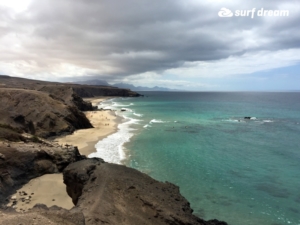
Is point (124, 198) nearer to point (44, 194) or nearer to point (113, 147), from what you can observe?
point (44, 194)

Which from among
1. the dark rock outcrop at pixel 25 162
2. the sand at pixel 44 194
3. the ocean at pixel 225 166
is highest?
the dark rock outcrop at pixel 25 162

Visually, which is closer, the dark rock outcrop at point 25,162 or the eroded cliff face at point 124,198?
the eroded cliff face at point 124,198

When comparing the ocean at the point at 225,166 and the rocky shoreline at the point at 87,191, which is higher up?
the rocky shoreline at the point at 87,191

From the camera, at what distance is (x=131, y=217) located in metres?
11.8

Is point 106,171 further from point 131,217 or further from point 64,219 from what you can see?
point 64,219

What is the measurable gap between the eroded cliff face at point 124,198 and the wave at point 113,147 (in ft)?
42.1

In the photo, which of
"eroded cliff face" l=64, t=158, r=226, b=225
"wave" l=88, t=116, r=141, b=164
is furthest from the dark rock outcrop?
"wave" l=88, t=116, r=141, b=164

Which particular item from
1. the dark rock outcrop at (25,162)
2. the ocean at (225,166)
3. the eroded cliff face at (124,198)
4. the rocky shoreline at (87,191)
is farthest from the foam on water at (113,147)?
the eroded cliff face at (124,198)

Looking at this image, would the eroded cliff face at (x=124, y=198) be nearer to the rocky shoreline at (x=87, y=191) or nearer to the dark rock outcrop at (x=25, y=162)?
the rocky shoreline at (x=87, y=191)

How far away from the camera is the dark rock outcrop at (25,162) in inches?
692

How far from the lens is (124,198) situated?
1305cm

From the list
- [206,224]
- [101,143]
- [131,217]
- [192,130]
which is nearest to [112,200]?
[131,217]

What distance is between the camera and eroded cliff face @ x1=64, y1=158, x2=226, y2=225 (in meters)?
11.8

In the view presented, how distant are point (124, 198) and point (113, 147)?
22459 millimetres
